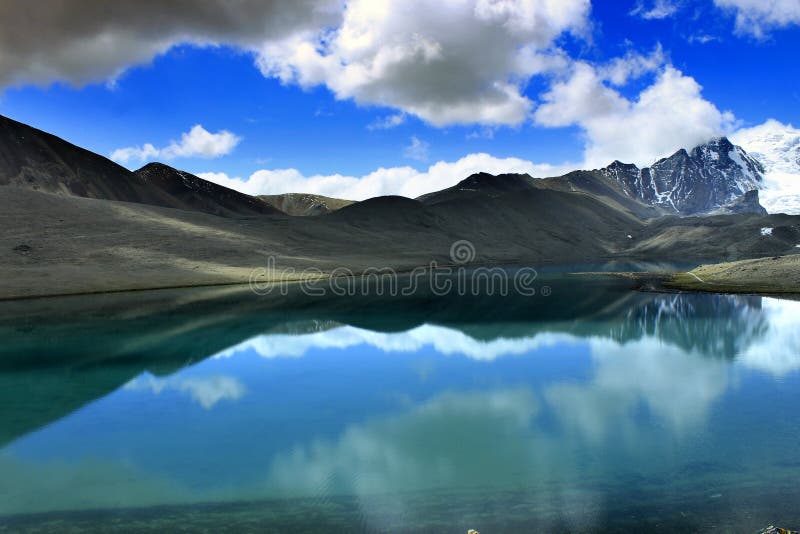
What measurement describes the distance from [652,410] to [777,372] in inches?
439

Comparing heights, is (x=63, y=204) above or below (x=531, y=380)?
above

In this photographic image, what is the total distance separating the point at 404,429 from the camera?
63.8 ft

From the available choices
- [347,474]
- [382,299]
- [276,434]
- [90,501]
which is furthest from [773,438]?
[382,299]

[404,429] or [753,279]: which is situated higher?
[753,279]

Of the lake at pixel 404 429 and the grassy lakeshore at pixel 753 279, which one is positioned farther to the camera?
the grassy lakeshore at pixel 753 279

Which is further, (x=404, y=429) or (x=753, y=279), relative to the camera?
(x=753, y=279)

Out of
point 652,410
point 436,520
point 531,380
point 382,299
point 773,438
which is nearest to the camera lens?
point 436,520

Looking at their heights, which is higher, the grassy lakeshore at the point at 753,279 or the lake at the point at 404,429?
the grassy lakeshore at the point at 753,279

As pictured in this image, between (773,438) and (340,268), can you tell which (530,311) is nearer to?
(773,438)

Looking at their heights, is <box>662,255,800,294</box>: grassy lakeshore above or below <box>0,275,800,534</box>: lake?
above

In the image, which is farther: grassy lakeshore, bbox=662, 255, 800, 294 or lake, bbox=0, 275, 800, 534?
grassy lakeshore, bbox=662, 255, 800, 294

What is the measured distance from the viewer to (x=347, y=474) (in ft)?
50.9

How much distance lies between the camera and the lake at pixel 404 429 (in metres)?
13.3

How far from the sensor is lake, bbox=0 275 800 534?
522 inches
